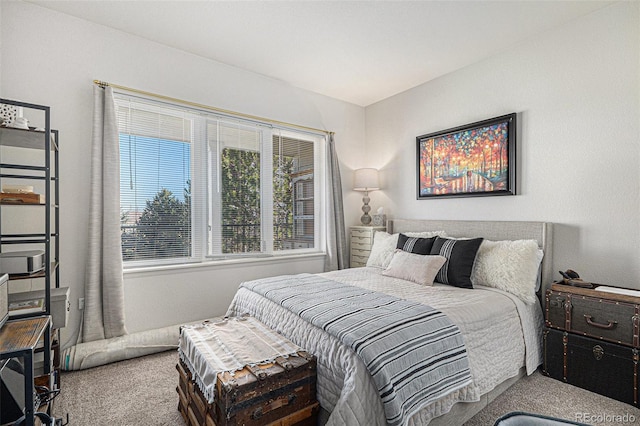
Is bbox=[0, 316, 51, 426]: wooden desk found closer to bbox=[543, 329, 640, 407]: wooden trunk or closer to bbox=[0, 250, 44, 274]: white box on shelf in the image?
bbox=[0, 250, 44, 274]: white box on shelf

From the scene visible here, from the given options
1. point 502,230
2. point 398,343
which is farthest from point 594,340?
point 398,343

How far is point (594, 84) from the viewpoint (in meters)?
2.50

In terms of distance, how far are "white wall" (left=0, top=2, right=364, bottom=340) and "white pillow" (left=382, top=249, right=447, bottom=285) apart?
4.91 ft

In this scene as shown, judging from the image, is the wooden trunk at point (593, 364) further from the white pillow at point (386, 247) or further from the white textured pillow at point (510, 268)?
the white pillow at point (386, 247)

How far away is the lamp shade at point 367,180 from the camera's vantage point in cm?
418

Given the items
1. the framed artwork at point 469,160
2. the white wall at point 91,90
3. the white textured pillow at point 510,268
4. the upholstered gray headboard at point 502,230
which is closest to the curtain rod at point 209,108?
the white wall at point 91,90

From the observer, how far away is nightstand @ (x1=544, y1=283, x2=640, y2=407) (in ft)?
6.51

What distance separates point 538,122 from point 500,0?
1.08 metres

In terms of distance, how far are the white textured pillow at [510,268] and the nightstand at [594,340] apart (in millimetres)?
165

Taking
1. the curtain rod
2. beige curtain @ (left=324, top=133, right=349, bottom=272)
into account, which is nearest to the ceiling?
the curtain rod

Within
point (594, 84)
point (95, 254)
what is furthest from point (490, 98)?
point (95, 254)

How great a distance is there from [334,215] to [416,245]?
1318 millimetres

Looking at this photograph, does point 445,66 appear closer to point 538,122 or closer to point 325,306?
point 538,122

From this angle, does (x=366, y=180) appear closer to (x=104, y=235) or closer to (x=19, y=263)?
(x=104, y=235)
